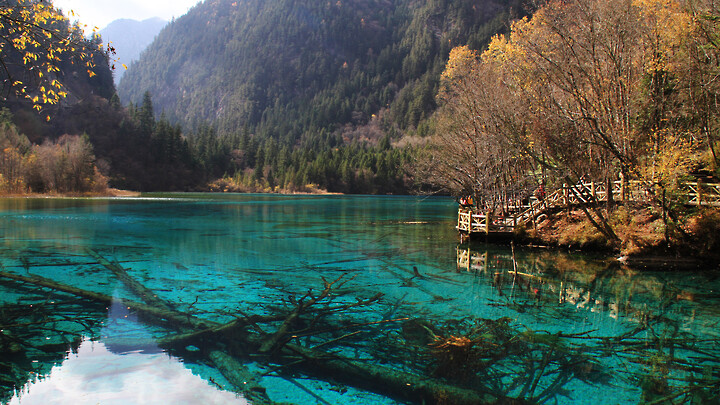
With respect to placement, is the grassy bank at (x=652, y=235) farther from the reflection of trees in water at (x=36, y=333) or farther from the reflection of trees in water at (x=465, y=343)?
the reflection of trees in water at (x=36, y=333)

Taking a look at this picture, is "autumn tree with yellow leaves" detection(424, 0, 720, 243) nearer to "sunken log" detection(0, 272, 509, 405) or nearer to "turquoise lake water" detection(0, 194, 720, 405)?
"turquoise lake water" detection(0, 194, 720, 405)

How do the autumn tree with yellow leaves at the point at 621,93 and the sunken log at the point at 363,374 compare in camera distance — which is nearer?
the sunken log at the point at 363,374

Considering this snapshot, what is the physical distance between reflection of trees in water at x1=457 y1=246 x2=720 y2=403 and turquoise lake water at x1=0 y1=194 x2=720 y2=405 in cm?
6

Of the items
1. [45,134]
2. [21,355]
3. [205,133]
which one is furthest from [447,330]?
[205,133]

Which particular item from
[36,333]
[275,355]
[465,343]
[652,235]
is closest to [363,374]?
[275,355]

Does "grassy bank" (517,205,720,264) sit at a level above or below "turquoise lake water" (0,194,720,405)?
above

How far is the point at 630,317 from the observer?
11.8 meters

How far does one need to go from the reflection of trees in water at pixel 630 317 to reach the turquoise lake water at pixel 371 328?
6 cm

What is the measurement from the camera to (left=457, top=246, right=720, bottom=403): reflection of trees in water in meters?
7.98

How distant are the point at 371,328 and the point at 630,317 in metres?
7.31

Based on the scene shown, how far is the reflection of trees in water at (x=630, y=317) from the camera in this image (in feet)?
26.2

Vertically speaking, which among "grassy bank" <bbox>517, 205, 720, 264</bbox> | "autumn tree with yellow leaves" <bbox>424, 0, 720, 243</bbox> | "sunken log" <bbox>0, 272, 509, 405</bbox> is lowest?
"sunken log" <bbox>0, 272, 509, 405</bbox>

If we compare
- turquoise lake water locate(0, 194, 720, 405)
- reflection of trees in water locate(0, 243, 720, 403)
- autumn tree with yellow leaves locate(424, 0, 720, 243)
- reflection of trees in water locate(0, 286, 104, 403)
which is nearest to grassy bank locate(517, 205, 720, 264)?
autumn tree with yellow leaves locate(424, 0, 720, 243)

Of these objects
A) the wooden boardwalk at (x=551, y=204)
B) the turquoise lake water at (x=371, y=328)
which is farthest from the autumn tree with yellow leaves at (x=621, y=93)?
the turquoise lake water at (x=371, y=328)
